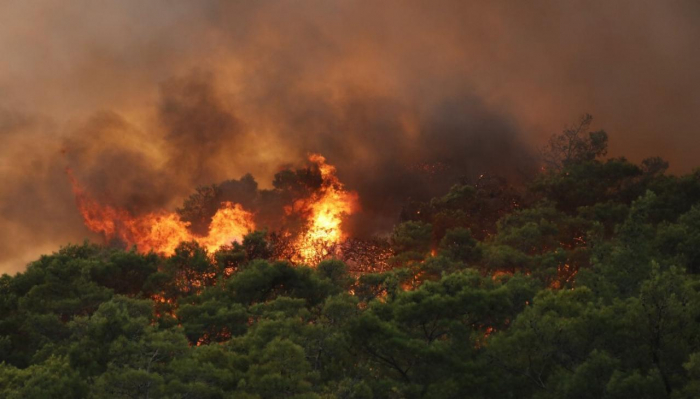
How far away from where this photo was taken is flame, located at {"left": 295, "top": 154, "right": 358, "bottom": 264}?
70312mm

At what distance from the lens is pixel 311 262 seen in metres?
67.6

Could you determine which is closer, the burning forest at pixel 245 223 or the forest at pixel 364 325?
the forest at pixel 364 325

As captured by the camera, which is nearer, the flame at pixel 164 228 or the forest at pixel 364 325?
the forest at pixel 364 325

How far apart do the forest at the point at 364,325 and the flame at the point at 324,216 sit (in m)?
13.3

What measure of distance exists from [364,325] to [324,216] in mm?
41973

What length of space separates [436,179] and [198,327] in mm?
48778

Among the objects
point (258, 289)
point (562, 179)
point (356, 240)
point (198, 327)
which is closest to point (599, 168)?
point (562, 179)

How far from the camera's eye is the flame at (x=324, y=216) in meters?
70.3

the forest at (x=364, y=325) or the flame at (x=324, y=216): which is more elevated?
the flame at (x=324, y=216)

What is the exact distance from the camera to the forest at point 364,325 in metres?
33.5

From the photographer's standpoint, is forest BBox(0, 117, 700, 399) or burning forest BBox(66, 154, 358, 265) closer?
forest BBox(0, 117, 700, 399)

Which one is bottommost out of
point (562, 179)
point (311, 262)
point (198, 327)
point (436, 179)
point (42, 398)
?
point (42, 398)

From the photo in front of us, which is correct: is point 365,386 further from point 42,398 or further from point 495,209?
point 495,209

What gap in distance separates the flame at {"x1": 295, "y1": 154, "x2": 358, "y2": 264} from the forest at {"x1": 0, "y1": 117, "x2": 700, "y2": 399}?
13.3m
